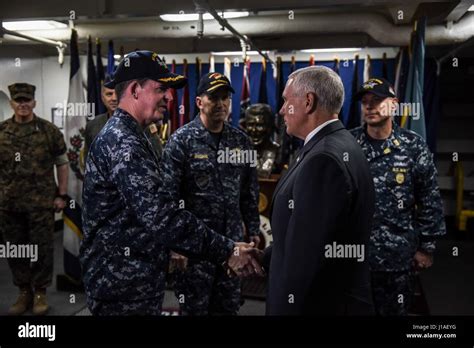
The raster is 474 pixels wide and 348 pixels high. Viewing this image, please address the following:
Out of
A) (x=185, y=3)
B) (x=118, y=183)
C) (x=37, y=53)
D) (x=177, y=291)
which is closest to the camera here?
(x=118, y=183)

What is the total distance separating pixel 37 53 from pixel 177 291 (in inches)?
181

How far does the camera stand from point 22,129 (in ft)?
9.12

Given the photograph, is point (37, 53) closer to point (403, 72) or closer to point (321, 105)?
point (403, 72)

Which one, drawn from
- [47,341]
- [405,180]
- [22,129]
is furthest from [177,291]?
[22,129]

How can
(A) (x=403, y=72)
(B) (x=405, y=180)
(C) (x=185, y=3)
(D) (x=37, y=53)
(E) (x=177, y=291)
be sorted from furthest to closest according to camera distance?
(D) (x=37, y=53) < (A) (x=403, y=72) < (C) (x=185, y=3) < (E) (x=177, y=291) < (B) (x=405, y=180)

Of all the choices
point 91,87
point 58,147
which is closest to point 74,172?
point 58,147

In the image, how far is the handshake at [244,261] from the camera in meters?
1.57

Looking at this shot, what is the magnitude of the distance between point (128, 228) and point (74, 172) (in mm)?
2036

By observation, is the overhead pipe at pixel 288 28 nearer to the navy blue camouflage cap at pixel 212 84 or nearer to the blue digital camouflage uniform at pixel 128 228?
the navy blue camouflage cap at pixel 212 84

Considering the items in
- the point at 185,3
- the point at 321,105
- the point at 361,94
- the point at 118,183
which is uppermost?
the point at 185,3

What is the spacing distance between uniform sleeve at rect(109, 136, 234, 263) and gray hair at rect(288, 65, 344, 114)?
1.76 feet

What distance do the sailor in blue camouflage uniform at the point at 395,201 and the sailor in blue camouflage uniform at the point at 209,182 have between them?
0.65m

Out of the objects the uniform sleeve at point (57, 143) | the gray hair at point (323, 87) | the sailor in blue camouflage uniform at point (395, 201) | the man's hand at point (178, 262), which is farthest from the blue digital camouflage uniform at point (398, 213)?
the uniform sleeve at point (57, 143)

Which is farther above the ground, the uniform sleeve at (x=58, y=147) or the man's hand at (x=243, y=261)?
the uniform sleeve at (x=58, y=147)
